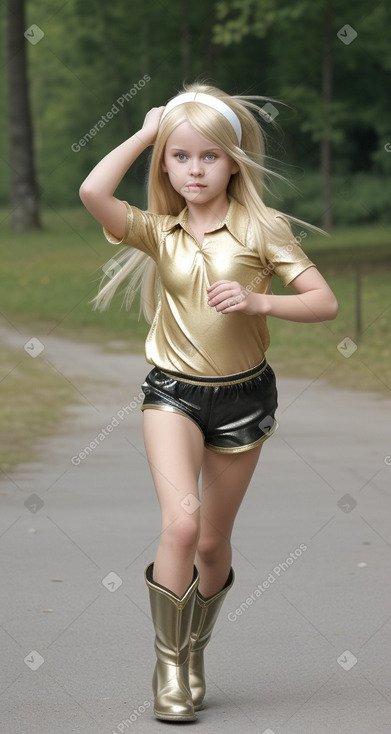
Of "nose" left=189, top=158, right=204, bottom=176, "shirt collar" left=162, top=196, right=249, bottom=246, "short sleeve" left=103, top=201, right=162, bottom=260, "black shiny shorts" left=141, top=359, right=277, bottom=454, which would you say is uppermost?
"nose" left=189, top=158, right=204, bottom=176

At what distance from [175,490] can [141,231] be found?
865mm

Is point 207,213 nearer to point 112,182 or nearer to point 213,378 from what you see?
point 112,182

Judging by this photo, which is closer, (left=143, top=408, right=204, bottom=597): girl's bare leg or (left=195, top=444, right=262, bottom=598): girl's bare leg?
(left=143, top=408, right=204, bottom=597): girl's bare leg

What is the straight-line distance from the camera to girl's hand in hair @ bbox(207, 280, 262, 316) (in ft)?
13.9

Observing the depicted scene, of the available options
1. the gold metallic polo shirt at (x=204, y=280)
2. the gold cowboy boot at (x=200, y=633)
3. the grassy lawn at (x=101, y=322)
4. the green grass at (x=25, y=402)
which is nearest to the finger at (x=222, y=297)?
the gold metallic polo shirt at (x=204, y=280)

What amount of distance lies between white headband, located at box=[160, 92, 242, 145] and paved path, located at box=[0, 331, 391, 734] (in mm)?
1896

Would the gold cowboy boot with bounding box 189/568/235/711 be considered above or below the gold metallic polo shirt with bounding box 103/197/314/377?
below

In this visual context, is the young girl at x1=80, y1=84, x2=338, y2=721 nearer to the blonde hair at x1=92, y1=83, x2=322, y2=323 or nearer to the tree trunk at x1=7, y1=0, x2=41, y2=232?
the blonde hair at x1=92, y1=83, x2=322, y2=323

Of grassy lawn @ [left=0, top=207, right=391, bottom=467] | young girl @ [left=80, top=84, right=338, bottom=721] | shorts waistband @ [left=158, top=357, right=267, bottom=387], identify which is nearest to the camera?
young girl @ [left=80, top=84, right=338, bottom=721]

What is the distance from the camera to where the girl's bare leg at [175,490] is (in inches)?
173

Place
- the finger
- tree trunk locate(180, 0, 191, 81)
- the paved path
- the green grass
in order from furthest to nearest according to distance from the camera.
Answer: tree trunk locate(180, 0, 191, 81), the green grass, the paved path, the finger

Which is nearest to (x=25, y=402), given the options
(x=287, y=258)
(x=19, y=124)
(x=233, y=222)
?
(x=233, y=222)

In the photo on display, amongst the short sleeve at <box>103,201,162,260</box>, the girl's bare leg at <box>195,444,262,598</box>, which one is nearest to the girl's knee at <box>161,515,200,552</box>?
the girl's bare leg at <box>195,444,262,598</box>

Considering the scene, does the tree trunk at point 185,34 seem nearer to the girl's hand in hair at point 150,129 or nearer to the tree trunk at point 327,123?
the tree trunk at point 327,123
